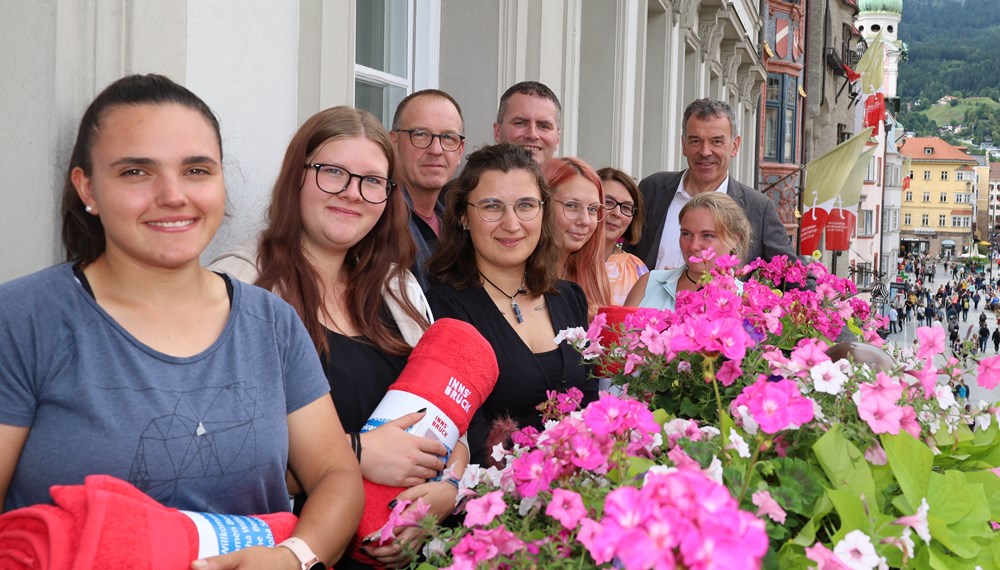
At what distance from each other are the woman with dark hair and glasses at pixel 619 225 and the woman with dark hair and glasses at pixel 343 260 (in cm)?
182

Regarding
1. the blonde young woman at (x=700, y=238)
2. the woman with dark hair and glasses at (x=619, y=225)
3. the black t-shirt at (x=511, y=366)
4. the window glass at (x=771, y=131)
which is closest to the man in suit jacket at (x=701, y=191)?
the woman with dark hair and glasses at (x=619, y=225)

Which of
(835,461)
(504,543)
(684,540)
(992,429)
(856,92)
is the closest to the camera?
(684,540)

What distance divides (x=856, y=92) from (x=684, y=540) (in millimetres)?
42716

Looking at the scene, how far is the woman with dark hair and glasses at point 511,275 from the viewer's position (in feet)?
9.23

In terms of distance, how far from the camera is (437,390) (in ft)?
7.15

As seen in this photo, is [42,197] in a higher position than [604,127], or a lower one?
lower

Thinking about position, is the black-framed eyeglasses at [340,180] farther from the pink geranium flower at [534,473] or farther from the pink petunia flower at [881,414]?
the pink petunia flower at [881,414]

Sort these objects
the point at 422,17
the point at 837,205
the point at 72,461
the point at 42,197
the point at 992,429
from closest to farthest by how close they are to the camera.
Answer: the point at 72,461, the point at 992,429, the point at 42,197, the point at 422,17, the point at 837,205

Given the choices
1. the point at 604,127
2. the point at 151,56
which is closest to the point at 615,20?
the point at 604,127

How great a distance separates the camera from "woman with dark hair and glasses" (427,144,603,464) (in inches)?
111

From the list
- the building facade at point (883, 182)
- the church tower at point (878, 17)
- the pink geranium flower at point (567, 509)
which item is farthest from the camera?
the church tower at point (878, 17)

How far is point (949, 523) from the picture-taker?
4.90ft

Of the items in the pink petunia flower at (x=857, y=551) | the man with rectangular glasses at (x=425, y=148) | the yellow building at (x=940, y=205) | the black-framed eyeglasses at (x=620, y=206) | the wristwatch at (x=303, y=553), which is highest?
the yellow building at (x=940, y=205)

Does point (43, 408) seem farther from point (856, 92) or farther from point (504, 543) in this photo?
point (856, 92)
